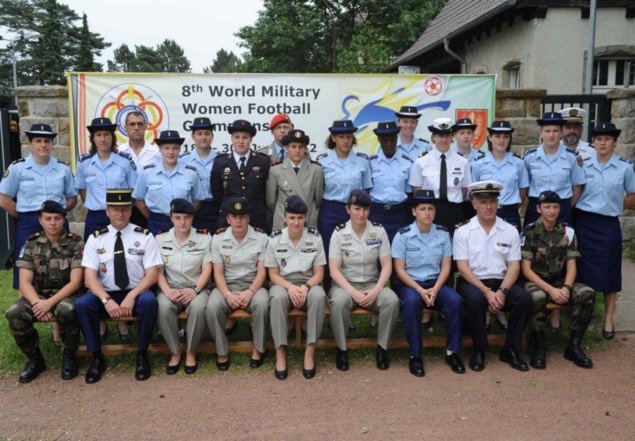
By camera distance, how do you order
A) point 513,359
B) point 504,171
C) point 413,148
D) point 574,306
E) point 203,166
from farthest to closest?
point 413,148
point 203,166
point 504,171
point 574,306
point 513,359

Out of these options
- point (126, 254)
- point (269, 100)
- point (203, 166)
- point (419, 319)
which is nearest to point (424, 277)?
point (419, 319)

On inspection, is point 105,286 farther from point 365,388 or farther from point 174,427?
point 365,388

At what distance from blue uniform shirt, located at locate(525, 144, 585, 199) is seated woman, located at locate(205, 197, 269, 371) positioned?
255 centimetres

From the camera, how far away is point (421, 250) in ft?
16.0

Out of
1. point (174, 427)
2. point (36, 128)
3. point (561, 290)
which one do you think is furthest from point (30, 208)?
point (561, 290)

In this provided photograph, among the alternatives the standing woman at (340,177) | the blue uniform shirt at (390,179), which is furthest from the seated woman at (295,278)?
the blue uniform shirt at (390,179)

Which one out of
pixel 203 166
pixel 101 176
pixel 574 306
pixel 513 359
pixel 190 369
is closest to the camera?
pixel 190 369

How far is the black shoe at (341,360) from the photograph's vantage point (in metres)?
4.66

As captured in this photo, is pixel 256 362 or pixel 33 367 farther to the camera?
pixel 256 362

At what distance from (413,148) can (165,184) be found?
7.73 ft

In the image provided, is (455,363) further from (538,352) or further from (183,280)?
(183,280)

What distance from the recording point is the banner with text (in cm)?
722

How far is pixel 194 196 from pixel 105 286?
111 cm

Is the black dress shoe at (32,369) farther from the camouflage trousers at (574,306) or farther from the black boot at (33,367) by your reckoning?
the camouflage trousers at (574,306)
